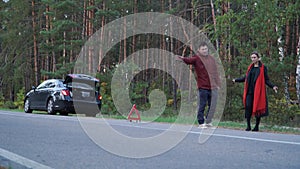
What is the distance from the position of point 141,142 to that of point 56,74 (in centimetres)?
2700

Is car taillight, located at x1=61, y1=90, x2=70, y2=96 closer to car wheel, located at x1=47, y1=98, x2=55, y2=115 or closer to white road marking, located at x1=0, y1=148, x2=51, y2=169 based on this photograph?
car wheel, located at x1=47, y1=98, x2=55, y2=115

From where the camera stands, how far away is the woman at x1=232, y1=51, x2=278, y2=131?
8.81m

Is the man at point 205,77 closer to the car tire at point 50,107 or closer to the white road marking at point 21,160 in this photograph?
the white road marking at point 21,160

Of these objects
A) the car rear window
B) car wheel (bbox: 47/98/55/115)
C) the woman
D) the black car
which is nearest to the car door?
the black car

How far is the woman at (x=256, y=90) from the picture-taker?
28.9 feet

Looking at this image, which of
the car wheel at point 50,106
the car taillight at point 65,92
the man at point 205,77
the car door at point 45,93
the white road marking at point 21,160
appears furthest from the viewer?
the car door at point 45,93

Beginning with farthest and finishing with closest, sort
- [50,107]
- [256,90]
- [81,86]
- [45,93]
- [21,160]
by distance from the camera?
[45,93] < [50,107] < [81,86] < [256,90] < [21,160]

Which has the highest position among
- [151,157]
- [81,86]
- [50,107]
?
[81,86]

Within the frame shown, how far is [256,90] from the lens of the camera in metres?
8.86

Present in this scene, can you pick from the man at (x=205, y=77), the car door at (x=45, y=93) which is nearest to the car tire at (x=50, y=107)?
the car door at (x=45, y=93)

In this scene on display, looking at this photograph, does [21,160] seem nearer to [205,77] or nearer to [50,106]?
[205,77]

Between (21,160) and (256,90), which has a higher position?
(256,90)

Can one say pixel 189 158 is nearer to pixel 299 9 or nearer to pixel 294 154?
pixel 294 154

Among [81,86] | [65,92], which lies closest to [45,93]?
[65,92]
